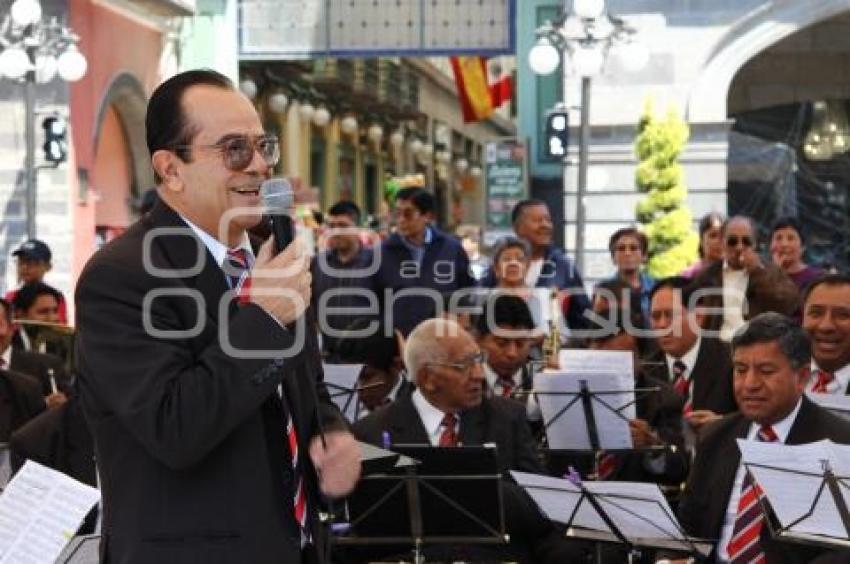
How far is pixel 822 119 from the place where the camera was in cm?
2373

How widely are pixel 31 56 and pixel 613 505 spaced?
11.9 metres

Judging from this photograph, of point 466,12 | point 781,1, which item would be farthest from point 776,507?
point 466,12

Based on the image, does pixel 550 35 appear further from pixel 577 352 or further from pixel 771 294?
pixel 577 352

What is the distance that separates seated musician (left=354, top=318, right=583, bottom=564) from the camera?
7.50 m

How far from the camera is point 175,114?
3.45 metres

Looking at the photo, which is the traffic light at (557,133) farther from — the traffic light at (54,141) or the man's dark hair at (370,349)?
the man's dark hair at (370,349)

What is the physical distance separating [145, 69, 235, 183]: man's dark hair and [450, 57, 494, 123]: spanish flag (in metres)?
30.9

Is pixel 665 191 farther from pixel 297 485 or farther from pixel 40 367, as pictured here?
pixel 297 485

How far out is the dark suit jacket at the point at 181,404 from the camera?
10.5ft

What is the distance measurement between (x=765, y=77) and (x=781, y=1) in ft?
11.6

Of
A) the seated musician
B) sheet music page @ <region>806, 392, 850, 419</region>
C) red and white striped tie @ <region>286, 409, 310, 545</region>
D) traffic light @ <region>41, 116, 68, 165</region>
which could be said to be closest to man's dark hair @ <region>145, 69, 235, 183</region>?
red and white striped tie @ <region>286, 409, 310, 545</region>

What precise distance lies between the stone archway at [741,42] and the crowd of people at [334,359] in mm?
6870

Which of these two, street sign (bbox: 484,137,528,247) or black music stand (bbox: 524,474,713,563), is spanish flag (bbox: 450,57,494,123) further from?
black music stand (bbox: 524,474,713,563)

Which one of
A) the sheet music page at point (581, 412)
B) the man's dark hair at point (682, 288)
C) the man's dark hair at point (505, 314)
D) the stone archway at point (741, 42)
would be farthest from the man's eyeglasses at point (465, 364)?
the stone archway at point (741, 42)
